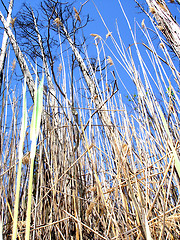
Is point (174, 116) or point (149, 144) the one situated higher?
point (174, 116)

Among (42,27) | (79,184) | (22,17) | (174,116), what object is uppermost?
(22,17)

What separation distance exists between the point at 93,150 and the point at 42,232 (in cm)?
46

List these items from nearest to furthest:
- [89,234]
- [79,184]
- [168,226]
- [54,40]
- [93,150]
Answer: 1. [168,226]
2. [89,234]
3. [79,184]
4. [93,150]
5. [54,40]

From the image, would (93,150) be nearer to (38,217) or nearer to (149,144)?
(149,144)

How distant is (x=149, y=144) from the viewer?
100 cm

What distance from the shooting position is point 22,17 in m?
4.52

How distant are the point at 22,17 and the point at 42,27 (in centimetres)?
52

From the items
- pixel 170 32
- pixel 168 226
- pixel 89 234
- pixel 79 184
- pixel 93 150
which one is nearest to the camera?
pixel 168 226

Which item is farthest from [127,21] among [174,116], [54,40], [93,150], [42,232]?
[54,40]

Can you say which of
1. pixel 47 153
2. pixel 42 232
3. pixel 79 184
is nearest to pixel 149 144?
pixel 79 184

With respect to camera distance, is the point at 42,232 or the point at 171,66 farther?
the point at 171,66

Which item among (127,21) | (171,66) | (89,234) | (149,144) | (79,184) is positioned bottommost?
(89,234)

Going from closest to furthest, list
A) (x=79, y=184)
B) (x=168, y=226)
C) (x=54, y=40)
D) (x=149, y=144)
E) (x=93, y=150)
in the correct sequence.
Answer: (x=168, y=226)
(x=79, y=184)
(x=149, y=144)
(x=93, y=150)
(x=54, y=40)

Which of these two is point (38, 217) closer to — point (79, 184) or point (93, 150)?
point (79, 184)
